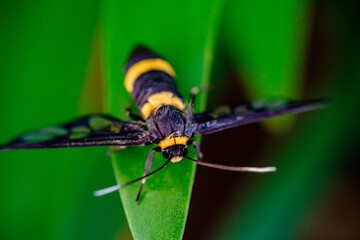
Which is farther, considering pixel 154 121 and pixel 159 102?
pixel 159 102

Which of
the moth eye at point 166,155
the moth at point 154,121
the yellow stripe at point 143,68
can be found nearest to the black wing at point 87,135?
the moth at point 154,121

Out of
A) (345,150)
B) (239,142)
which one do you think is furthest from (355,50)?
(239,142)

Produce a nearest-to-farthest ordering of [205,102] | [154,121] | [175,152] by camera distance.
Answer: [175,152] → [154,121] → [205,102]

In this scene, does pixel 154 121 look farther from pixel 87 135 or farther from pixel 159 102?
pixel 87 135

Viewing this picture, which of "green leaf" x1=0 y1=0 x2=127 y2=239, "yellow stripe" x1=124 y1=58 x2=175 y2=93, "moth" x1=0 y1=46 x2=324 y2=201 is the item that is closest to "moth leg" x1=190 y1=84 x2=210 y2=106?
"moth" x1=0 y1=46 x2=324 y2=201

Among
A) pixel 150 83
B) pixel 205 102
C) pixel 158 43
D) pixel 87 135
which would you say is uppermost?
pixel 158 43

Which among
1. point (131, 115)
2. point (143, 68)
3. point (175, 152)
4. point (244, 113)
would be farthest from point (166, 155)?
point (143, 68)

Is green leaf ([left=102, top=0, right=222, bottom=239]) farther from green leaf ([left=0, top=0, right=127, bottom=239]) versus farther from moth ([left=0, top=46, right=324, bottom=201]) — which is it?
green leaf ([left=0, top=0, right=127, bottom=239])
